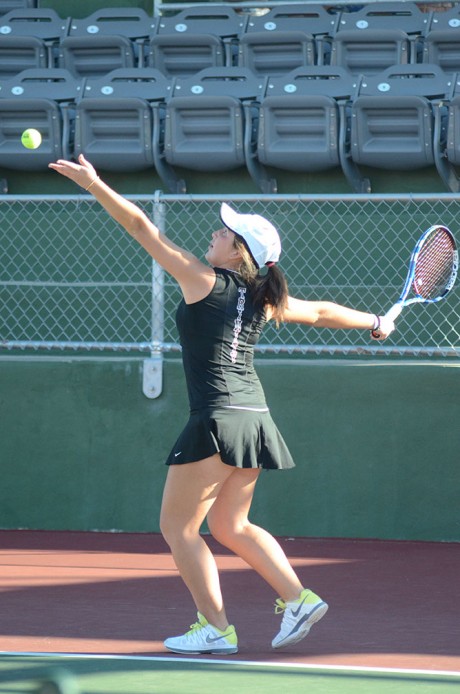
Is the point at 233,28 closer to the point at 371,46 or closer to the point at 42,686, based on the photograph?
the point at 371,46

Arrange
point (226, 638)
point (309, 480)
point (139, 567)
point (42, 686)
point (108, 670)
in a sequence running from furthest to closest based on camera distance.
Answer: point (309, 480)
point (139, 567)
point (226, 638)
point (108, 670)
point (42, 686)

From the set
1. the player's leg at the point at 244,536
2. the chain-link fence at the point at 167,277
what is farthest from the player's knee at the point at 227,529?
the chain-link fence at the point at 167,277

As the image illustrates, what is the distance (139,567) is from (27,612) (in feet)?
4.41

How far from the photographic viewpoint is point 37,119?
31.8 feet

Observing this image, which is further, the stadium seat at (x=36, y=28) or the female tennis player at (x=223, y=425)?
the stadium seat at (x=36, y=28)

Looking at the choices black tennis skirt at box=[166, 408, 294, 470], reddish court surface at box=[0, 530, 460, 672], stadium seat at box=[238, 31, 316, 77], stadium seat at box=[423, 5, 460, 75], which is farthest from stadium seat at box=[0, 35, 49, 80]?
black tennis skirt at box=[166, 408, 294, 470]

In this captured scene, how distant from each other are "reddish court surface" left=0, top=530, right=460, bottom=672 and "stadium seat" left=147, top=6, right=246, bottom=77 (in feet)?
15.7

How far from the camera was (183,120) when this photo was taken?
9.36 metres

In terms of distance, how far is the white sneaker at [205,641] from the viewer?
4562 millimetres

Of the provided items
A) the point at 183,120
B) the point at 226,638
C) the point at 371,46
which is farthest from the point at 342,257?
the point at 226,638

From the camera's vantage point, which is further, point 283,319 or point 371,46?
point 371,46

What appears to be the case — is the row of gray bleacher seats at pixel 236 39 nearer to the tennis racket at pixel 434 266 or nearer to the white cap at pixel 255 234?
the tennis racket at pixel 434 266

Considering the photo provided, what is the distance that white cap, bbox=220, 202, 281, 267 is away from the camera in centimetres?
455

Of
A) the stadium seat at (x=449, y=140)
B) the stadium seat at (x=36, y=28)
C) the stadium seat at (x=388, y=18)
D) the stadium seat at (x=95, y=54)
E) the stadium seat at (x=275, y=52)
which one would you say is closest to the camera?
the stadium seat at (x=449, y=140)
